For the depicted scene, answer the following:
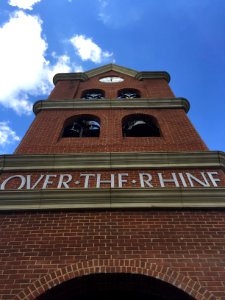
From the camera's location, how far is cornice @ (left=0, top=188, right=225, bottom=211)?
6844mm

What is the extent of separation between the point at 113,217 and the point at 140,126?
518 cm

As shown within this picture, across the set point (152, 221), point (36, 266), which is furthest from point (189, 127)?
point (36, 266)

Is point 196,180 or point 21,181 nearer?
point 196,180

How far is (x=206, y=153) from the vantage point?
825 centimetres

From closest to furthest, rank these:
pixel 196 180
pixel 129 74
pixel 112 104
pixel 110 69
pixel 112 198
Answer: pixel 112 198, pixel 196 180, pixel 112 104, pixel 129 74, pixel 110 69

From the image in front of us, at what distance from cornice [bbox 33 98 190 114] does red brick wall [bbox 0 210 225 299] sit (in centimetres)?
571

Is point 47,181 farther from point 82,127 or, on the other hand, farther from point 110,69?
point 110,69

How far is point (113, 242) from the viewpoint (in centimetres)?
611

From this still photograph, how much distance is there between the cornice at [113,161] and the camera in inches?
316

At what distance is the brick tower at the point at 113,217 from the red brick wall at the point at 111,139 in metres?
0.03

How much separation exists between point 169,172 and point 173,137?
2036 millimetres

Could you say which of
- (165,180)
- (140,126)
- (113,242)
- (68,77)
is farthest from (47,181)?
(68,77)

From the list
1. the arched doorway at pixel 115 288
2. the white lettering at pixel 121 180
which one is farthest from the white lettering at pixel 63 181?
the arched doorway at pixel 115 288

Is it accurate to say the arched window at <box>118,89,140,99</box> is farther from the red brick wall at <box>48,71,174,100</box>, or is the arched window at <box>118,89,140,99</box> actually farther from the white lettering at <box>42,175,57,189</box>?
the white lettering at <box>42,175,57,189</box>
